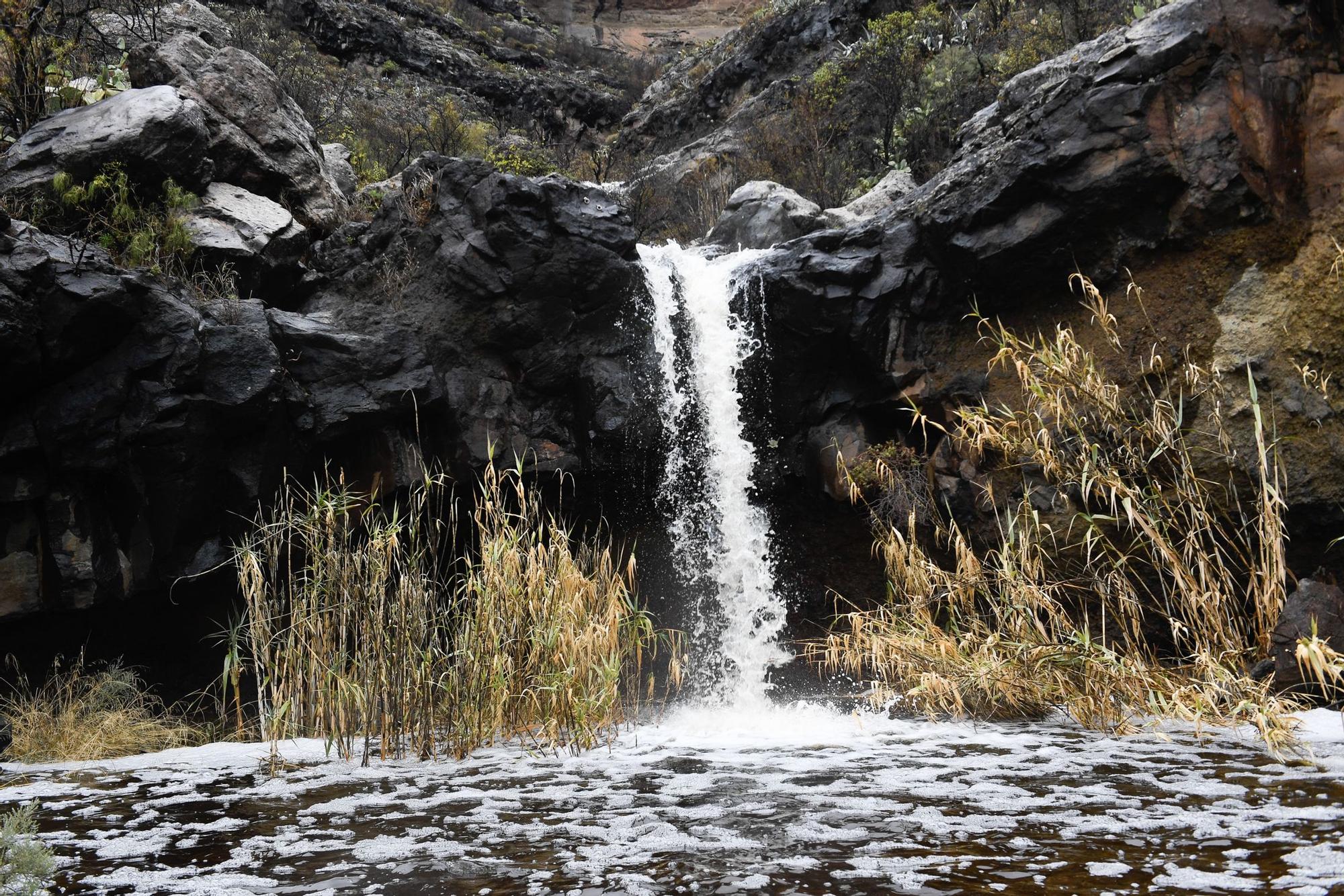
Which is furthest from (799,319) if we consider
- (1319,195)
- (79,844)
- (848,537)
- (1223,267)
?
(79,844)

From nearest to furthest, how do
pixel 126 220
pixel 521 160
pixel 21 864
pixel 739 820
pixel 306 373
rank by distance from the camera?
pixel 21 864 → pixel 739 820 → pixel 306 373 → pixel 126 220 → pixel 521 160

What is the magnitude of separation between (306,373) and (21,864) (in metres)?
5.83

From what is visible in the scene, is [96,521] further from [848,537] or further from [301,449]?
[848,537]

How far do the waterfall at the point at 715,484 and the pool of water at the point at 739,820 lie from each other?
3.29m

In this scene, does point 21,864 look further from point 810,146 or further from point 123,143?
point 810,146

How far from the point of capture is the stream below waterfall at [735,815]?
89.0 inches

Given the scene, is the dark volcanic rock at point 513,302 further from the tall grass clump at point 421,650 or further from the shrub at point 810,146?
the shrub at point 810,146

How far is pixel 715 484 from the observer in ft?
27.8

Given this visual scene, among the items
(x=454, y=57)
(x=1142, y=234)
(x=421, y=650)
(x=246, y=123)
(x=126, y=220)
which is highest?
(x=454, y=57)

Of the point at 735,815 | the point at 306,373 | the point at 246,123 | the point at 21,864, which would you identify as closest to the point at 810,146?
the point at 246,123

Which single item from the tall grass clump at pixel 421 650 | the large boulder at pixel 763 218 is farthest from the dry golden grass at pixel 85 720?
the large boulder at pixel 763 218

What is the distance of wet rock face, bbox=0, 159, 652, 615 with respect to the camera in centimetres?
648

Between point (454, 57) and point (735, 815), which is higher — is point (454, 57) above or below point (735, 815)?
above

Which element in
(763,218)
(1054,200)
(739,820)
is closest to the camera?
(739,820)
